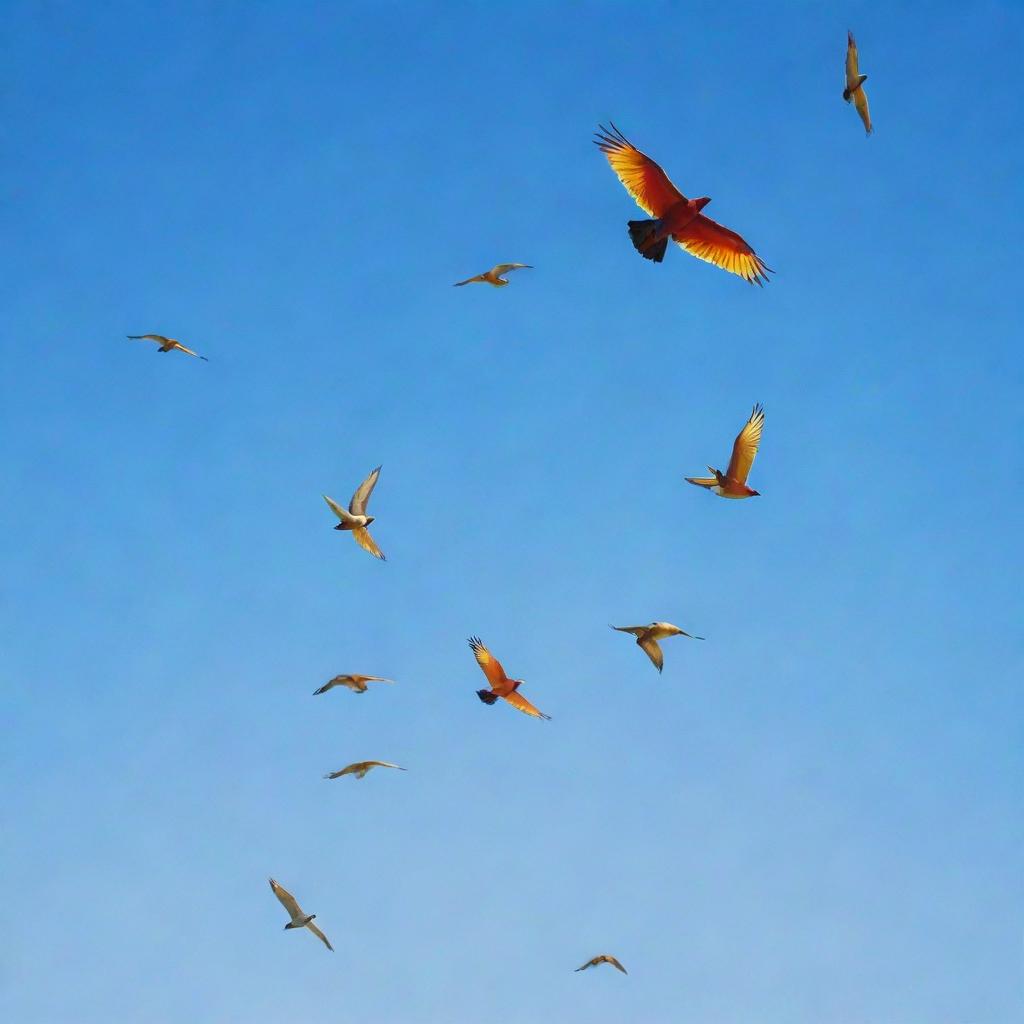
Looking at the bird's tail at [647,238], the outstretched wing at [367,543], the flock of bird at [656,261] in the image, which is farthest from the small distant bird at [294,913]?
the bird's tail at [647,238]

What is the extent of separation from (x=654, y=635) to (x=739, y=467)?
12.5 ft

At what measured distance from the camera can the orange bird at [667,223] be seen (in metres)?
23.6

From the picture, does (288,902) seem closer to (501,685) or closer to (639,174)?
(501,685)

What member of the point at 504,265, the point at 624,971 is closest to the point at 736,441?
the point at 504,265

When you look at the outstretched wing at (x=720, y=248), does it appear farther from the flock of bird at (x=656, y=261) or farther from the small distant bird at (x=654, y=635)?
the small distant bird at (x=654, y=635)

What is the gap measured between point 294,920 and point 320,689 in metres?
5.33

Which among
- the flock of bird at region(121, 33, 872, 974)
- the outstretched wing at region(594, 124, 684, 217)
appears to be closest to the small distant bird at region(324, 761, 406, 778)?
the flock of bird at region(121, 33, 872, 974)

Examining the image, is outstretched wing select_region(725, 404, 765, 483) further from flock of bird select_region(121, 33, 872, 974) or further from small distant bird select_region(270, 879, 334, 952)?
small distant bird select_region(270, 879, 334, 952)

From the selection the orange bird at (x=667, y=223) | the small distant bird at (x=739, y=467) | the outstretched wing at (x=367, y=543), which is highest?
the orange bird at (x=667, y=223)

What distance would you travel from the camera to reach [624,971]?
97.6 feet

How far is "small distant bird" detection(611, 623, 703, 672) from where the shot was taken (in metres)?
24.6

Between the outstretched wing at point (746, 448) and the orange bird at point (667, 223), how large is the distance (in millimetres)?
2763

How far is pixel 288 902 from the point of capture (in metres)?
27.0

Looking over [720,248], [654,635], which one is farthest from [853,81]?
[654,635]
